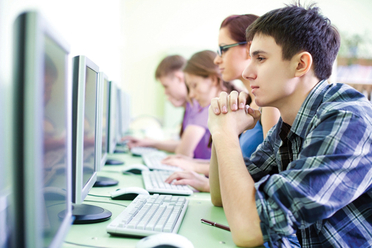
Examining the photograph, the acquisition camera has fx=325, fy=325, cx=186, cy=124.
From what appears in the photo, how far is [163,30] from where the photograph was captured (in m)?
4.94

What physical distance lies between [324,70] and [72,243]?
29.9 inches

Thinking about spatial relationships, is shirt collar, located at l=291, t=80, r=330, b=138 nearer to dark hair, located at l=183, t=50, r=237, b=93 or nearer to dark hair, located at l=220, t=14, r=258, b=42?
dark hair, located at l=220, t=14, r=258, b=42

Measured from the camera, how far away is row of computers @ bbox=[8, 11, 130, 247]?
37cm

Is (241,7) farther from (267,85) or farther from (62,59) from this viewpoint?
(62,59)

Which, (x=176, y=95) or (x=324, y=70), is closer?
(x=324, y=70)

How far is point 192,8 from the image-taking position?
4977 millimetres

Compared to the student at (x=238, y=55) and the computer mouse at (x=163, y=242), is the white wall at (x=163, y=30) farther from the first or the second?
the computer mouse at (x=163, y=242)

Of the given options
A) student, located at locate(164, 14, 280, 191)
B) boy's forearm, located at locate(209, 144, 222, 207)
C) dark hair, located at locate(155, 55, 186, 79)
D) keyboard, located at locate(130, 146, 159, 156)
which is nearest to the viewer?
boy's forearm, located at locate(209, 144, 222, 207)

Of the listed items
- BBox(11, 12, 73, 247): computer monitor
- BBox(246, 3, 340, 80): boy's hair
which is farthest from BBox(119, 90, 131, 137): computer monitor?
BBox(11, 12, 73, 247): computer monitor

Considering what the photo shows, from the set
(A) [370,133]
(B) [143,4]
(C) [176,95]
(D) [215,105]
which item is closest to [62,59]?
(D) [215,105]

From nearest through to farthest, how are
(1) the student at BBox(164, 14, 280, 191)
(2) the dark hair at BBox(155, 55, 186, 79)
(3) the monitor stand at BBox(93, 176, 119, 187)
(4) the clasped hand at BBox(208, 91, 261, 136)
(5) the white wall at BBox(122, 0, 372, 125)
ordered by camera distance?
1. (4) the clasped hand at BBox(208, 91, 261, 136)
2. (3) the monitor stand at BBox(93, 176, 119, 187)
3. (1) the student at BBox(164, 14, 280, 191)
4. (2) the dark hair at BBox(155, 55, 186, 79)
5. (5) the white wall at BBox(122, 0, 372, 125)

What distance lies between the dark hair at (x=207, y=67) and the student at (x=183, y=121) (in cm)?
21

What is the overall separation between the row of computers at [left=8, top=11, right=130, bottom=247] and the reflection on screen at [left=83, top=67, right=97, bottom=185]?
0.22 ft

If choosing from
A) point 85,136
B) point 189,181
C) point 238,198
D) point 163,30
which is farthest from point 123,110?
point 163,30
